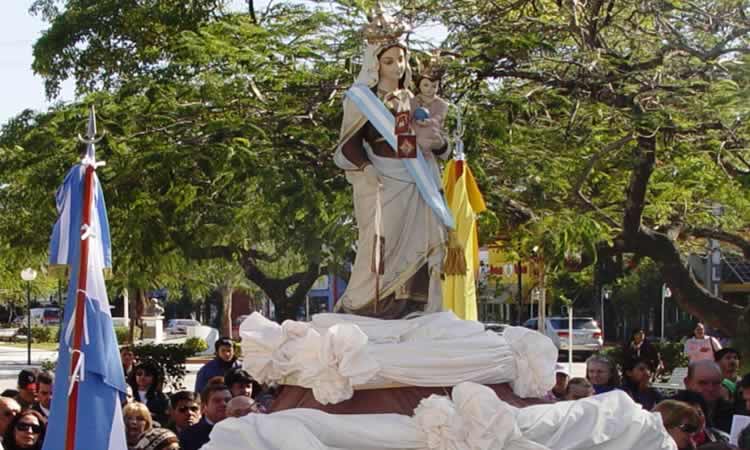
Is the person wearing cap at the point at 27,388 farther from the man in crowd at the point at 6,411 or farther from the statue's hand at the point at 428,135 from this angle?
the statue's hand at the point at 428,135

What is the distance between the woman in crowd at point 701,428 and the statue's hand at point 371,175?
7.63ft

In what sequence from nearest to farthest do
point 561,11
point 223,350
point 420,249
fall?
1. point 420,249
2. point 223,350
3. point 561,11

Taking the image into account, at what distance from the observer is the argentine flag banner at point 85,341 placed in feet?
27.4

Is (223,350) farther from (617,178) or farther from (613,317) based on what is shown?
(613,317)

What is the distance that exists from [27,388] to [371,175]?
15.1 feet

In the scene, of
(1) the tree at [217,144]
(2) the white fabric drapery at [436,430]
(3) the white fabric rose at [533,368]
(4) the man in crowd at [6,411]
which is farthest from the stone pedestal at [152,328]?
(2) the white fabric drapery at [436,430]

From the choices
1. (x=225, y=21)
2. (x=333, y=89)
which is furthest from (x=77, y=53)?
(x=333, y=89)

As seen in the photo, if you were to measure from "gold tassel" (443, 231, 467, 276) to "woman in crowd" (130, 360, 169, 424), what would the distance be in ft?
13.5

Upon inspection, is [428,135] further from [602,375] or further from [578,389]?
[602,375]

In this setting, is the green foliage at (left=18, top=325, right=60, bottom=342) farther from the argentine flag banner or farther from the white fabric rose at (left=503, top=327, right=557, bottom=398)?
the white fabric rose at (left=503, top=327, right=557, bottom=398)

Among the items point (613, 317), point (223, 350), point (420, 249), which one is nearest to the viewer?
point (420, 249)

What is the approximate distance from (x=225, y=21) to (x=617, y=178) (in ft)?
18.6

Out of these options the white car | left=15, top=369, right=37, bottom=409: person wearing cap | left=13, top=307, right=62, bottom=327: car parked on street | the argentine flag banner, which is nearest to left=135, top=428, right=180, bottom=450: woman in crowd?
the argentine flag banner

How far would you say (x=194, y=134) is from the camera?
1585 cm
